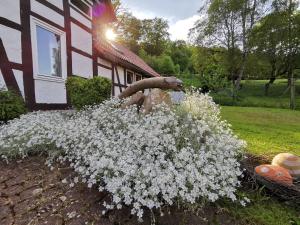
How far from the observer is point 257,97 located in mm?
25094

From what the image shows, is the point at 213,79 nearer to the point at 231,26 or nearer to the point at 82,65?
the point at 231,26

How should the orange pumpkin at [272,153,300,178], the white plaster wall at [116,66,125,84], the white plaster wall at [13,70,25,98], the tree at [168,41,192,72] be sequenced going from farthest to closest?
1. the tree at [168,41,192,72]
2. the white plaster wall at [116,66,125,84]
3. the white plaster wall at [13,70,25,98]
4. the orange pumpkin at [272,153,300,178]

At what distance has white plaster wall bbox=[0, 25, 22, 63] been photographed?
5199 mm

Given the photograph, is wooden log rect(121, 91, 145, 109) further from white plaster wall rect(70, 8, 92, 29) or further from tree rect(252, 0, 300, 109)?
tree rect(252, 0, 300, 109)

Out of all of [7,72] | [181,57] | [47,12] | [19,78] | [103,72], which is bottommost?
[19,78]

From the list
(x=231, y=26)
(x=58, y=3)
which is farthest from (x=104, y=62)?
(x=231, y=26)

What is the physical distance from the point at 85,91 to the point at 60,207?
4227 mm

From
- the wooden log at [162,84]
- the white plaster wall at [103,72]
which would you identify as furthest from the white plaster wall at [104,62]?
the wooden log at [162,84]

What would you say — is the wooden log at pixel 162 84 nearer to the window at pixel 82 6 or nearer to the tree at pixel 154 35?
the window at pixel 82 6

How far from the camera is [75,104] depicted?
636cm

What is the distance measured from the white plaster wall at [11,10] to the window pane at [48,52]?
2.71 feet

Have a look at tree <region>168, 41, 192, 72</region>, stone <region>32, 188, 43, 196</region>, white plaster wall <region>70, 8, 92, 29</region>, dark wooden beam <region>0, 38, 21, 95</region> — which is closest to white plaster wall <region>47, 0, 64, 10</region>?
white plaster wall <region>70, 8, 92, 29</region>

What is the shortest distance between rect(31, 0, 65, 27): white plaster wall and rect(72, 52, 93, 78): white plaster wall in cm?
104

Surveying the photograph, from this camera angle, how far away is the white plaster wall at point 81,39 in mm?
7886
